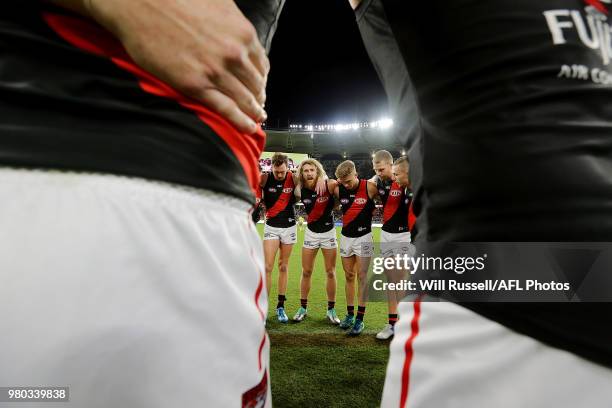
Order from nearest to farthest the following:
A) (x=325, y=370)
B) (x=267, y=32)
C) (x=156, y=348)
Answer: (x=156, y=348)
(x=267, y=32)
(x=325, y=370)

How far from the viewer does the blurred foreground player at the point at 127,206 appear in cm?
39

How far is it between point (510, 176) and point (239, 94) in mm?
433

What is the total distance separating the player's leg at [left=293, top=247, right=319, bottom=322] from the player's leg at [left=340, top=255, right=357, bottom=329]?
1.72ft

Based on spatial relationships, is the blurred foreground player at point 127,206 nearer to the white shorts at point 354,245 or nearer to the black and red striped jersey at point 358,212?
the white shorts at point 354,245

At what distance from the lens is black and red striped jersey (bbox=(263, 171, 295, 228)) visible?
5.85 metres

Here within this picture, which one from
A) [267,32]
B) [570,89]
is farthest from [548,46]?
[267,32]

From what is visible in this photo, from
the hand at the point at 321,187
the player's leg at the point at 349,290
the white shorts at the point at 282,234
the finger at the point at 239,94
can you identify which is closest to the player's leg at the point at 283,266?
the white shorts at the point at 282,234

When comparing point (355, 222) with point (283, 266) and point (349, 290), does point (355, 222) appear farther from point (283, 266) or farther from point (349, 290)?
point (283, 266)

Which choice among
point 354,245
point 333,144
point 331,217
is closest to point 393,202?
point 354,245

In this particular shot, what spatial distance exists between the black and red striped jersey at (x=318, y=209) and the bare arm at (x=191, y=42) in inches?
205

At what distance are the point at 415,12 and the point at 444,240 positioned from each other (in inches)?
15.9

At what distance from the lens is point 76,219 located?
0.41 meters

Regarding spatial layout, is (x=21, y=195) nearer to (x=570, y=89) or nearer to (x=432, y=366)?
(x=432, y=366)

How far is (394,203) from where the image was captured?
17.5 ft
